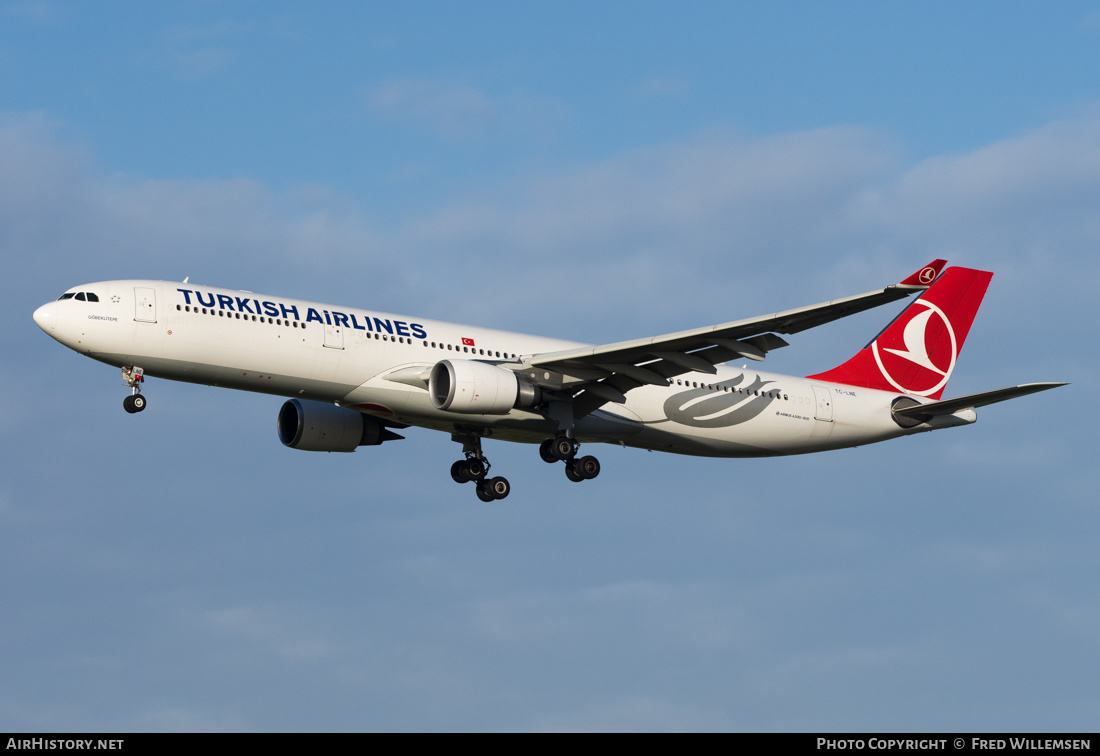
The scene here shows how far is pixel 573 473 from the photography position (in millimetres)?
43812

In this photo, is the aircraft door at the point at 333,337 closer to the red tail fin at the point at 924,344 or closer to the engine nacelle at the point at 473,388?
the engine nacelle at the point at 473,388

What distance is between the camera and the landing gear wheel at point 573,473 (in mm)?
43750

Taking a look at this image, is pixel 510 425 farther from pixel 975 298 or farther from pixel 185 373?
pixel 975 298

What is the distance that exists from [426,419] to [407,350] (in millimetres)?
2374

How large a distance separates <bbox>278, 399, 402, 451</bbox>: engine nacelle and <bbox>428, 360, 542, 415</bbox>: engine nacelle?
5.78 m

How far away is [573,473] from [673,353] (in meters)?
5.74

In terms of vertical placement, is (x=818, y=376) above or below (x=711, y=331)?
above

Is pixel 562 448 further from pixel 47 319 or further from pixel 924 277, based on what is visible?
pixel 47 319

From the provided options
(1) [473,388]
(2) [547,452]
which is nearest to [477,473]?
(2) [547,452]

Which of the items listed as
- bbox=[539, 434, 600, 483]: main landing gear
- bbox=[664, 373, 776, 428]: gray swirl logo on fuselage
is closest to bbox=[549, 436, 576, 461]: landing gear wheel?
bbox=[539, 434, 600, 483]: main landing gear

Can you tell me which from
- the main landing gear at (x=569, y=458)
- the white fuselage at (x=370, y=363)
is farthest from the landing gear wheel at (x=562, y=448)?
the white fuselage at (x=370, y=363)
